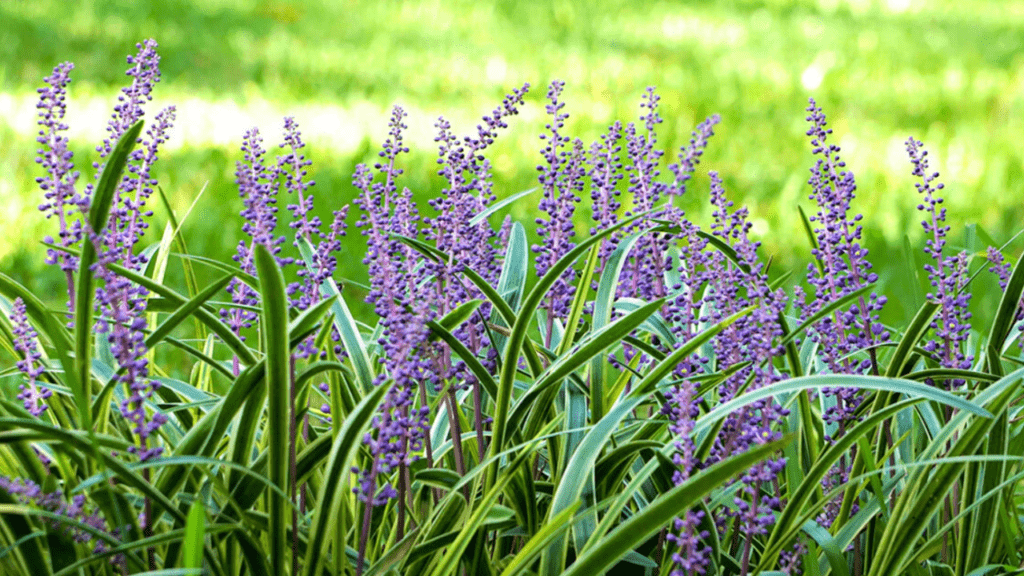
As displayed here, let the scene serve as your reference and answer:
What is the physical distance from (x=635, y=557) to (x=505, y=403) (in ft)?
1.05

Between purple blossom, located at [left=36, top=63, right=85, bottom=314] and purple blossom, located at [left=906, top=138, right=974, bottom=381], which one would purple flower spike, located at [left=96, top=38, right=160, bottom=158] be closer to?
purple blossom, located at [left=36, top=63, right=85, bottom=314]

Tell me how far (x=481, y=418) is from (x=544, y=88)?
639 cm

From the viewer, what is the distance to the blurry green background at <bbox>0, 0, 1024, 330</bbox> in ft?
17.9

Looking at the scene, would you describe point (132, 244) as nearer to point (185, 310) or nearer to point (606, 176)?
point (185, 310)

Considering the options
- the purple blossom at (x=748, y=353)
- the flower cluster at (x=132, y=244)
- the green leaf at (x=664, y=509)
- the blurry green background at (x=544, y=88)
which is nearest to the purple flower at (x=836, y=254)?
the purple blossom at (x=748, y=353)

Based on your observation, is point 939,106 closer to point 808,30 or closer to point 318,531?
point 808,30

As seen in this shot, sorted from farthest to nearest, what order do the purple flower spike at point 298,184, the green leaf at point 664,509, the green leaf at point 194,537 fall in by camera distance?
the purple flower spike at point 298,184 < the green leaf at point 664,509 < the green leaf at point 194,537

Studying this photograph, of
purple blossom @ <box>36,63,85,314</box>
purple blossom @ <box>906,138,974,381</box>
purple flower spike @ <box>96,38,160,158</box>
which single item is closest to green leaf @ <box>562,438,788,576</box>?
purple blossom @ <box>906,138,974,381</box>

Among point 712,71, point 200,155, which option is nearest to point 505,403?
point 200,155

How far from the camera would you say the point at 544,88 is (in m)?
8.00

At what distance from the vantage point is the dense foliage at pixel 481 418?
1.45 metres

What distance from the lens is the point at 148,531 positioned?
1.50m

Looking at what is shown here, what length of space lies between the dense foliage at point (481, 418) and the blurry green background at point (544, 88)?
5.74 feet

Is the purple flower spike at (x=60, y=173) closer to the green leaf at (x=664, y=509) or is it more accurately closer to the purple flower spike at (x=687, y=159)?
the green leaf at (x=664, y=509)
